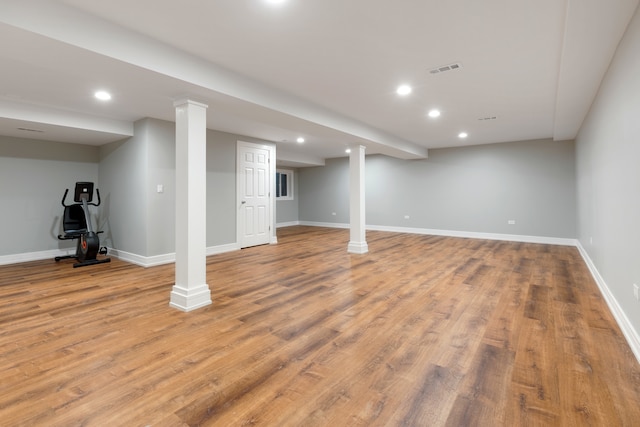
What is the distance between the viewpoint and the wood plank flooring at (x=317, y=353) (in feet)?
5.13

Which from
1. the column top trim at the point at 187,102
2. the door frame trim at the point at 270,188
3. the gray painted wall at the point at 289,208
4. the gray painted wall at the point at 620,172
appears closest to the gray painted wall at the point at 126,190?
the door frame trim at the point at 270,188

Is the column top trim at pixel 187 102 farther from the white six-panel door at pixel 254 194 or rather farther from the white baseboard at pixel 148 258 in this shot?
the white six-panel door at pixel 254 194

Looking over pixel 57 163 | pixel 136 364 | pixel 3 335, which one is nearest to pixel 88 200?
pixel 57 163

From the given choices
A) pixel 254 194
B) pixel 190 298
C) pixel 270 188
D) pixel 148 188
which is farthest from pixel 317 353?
pixel 270 188

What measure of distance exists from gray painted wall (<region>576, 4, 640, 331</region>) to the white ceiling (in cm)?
21

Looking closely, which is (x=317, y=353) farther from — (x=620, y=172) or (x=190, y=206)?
(x=620, y=172)

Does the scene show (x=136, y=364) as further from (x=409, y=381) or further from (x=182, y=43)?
(x=182, y=43)

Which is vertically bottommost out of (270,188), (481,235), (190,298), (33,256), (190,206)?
(190,298)

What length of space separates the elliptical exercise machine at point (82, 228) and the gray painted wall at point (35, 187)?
0.69 feet

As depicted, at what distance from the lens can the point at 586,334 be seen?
2.40 m

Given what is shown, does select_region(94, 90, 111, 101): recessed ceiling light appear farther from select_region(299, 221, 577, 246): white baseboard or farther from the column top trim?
select_region(299, 221, 577, 246): white baseboard

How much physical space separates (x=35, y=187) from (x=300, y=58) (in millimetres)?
5184

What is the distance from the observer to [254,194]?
6469 mm

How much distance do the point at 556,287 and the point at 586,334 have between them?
4.63 feet
